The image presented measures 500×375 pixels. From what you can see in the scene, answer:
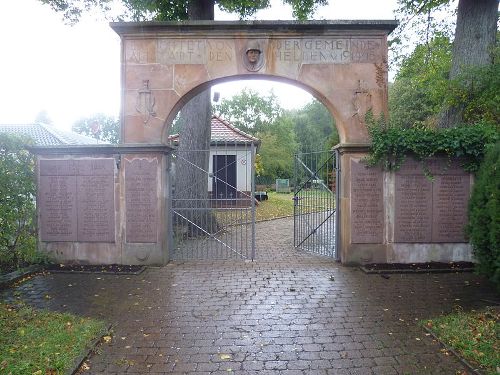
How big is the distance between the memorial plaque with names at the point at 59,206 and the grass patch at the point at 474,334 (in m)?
6.54

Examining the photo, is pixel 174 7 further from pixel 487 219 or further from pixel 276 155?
pixel 276 155

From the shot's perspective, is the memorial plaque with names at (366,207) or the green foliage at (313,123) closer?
the memorial plaque with names at (366,207)

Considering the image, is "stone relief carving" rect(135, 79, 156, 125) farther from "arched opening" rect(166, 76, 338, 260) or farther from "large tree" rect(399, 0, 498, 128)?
"large tree" rect(399, 0, 498, 128)

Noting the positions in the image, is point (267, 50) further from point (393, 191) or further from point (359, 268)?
point (359, 268)

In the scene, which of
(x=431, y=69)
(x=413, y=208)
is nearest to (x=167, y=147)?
(x=413, y=208)

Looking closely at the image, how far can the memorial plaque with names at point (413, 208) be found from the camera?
7.61m

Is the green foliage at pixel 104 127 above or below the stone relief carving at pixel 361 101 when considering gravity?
above

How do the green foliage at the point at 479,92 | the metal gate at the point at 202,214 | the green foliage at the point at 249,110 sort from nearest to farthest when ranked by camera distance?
1. the green foliage at the point at 479,92
2. the metal gate at the point at 202,214
3. the green foliage at the point at 249,110

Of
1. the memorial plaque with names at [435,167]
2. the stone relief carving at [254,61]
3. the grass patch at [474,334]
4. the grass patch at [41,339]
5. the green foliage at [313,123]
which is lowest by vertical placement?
the grass patch at [41,339]

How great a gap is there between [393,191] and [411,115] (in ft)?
61.3

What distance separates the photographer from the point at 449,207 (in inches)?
299

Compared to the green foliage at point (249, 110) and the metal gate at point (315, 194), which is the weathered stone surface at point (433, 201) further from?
the green foliage at point (249, 110)

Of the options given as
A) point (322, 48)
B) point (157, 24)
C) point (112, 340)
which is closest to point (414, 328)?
point (112, 340)

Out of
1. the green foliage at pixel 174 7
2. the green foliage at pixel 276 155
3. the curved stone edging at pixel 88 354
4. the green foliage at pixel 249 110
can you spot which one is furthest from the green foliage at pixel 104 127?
the curved stone edging at pixel 88 354
